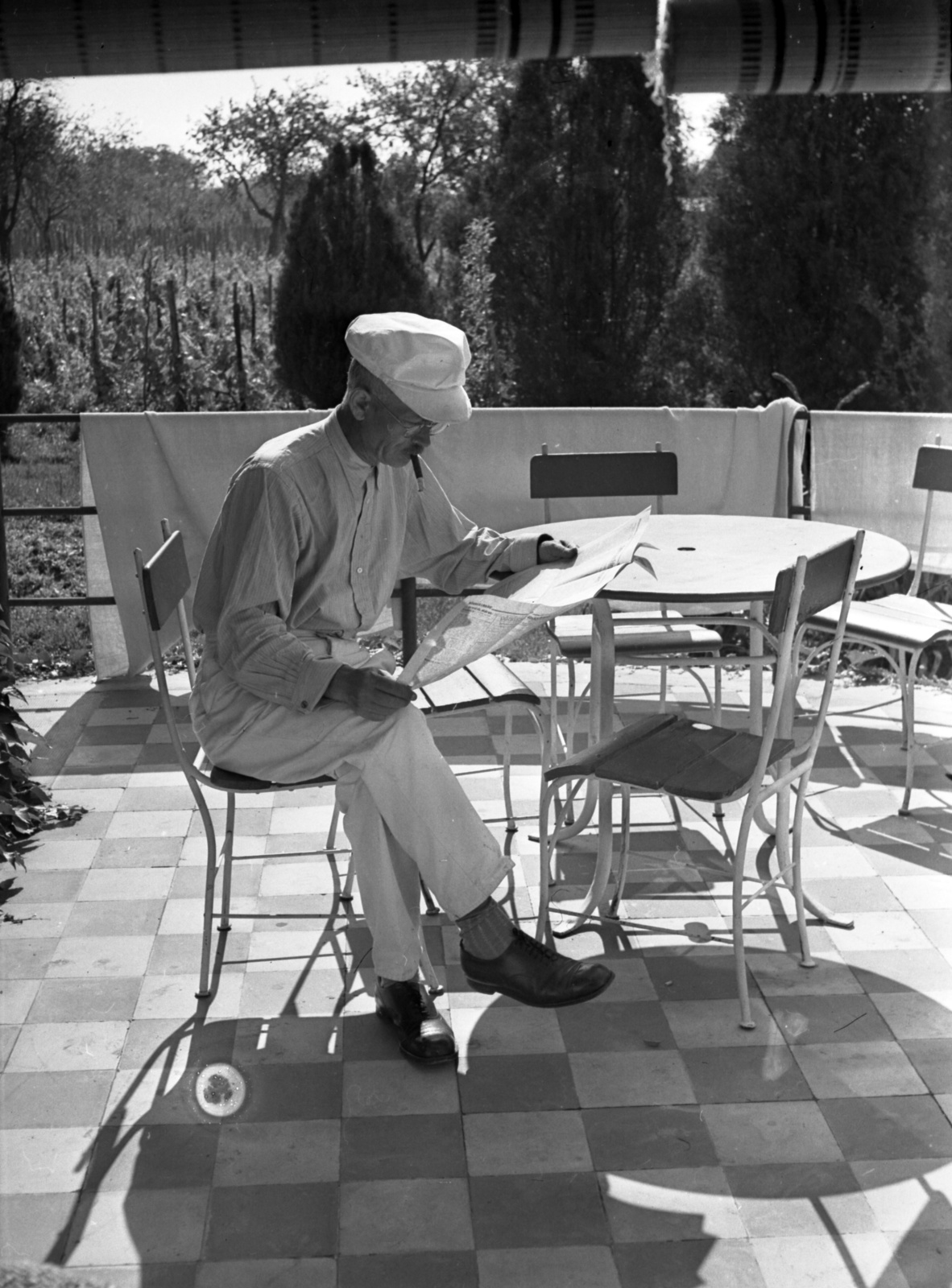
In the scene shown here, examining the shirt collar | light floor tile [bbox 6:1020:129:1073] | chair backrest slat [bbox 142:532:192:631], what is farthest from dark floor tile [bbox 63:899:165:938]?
the shirt collar

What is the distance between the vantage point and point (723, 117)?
8.00 meters

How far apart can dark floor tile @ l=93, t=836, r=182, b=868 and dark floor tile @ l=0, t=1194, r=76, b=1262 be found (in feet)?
4.18

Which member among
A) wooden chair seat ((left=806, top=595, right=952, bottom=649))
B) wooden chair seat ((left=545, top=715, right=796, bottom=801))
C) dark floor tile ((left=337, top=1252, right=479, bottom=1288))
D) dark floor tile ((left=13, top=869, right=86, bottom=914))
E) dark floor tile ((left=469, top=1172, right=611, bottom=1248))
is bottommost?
dark floor tile ((left=13, top=869, right=86, bottom=914))

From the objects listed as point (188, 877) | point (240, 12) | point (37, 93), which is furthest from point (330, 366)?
point (240, 12)

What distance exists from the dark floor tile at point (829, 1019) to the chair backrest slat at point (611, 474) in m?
1.57

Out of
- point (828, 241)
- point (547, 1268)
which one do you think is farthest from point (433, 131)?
point (547, 1268)

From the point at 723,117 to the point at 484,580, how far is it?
242 inches

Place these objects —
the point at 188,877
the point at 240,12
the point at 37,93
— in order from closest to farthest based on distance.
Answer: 1. the point at 240,12
2. the point at 188,877
3. the point at 37,93

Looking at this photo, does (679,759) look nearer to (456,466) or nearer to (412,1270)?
(412,1270)

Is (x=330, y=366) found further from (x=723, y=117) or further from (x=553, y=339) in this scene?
(x=723, y=117)

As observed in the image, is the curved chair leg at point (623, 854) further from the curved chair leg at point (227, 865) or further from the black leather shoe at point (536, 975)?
the curved chair leg at point (227, 865)

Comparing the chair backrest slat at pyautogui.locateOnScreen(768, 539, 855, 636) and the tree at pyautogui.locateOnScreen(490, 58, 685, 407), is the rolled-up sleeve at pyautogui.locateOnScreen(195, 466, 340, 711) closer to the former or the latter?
the chair backrest slat at pyautogui.locateOnScreen(768, 539, 855, 636)

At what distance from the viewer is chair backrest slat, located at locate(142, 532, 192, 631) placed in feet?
8.02

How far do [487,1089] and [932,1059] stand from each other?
749 millimetres
